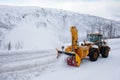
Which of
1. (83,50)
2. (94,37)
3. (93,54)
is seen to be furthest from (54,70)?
(94,37)

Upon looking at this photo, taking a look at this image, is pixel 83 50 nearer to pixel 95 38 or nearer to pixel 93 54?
pixel 93 54

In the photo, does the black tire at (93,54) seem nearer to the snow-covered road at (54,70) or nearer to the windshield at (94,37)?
the snow-covered road at (54,70)

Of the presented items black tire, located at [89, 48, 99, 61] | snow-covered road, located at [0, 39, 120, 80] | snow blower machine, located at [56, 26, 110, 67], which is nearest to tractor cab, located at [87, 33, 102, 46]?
snow blower machine, located at [56, 26, 110, 67]

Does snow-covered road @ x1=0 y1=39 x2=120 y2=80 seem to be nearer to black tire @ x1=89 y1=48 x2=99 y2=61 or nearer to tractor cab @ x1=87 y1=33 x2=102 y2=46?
black tire @ x1=89 y1=48 x2=99 y2=61

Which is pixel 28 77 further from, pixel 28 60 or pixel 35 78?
pixel 28 60

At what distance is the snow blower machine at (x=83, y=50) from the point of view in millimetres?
11301

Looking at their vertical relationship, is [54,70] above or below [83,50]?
below

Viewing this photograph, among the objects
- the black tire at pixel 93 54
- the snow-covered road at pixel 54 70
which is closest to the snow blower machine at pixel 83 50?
the black tire at pixel 93 54

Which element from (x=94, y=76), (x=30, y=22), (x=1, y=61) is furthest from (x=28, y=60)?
(x=30, y=22)

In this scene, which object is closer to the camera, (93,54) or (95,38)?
(93,54)

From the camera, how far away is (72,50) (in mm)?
11836

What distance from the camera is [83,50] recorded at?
11641 mm

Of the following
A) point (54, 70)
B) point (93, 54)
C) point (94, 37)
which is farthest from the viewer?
point (94, 37)

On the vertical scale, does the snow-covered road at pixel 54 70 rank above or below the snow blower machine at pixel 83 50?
below
